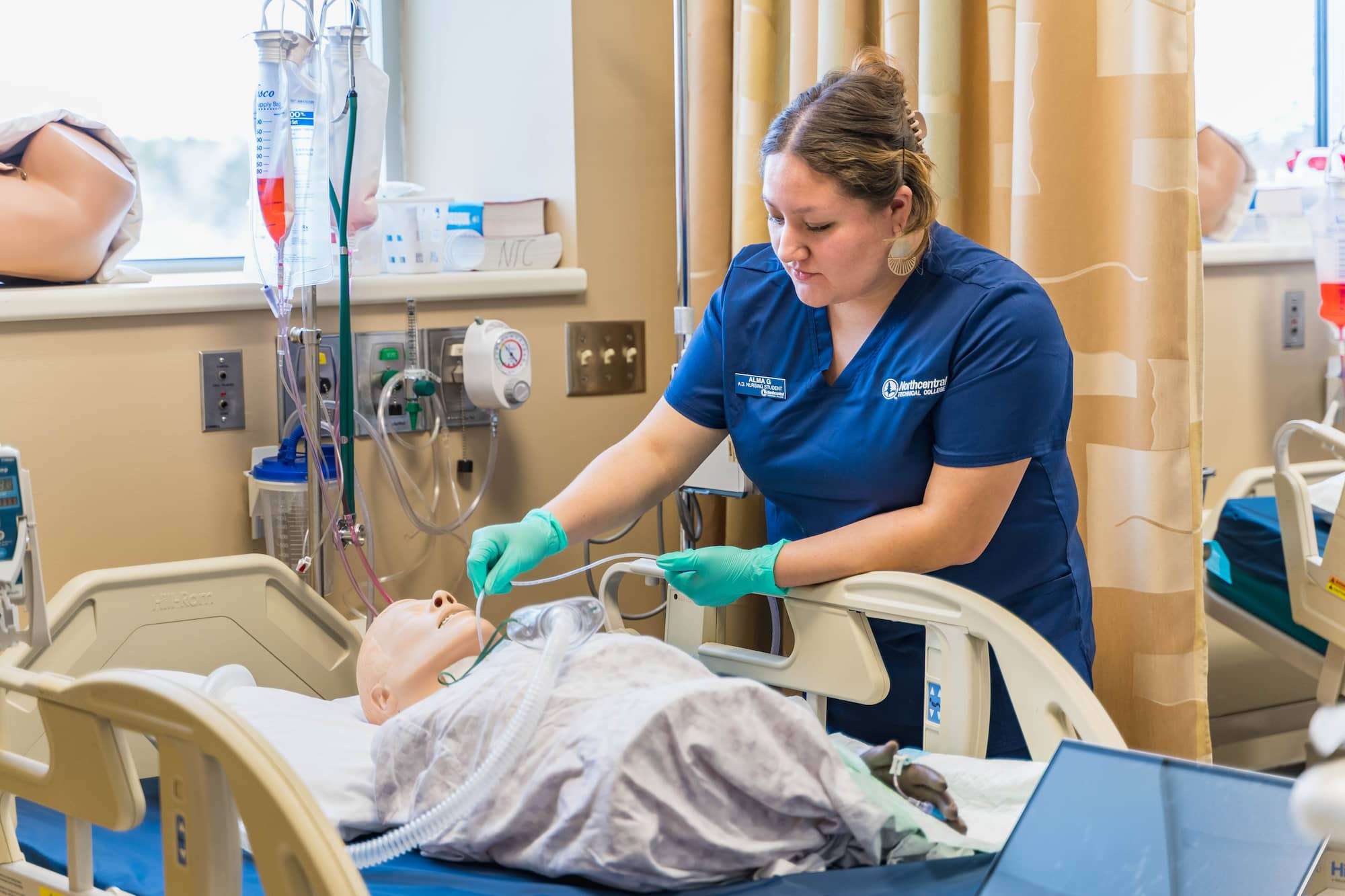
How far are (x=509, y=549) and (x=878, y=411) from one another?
512 mm

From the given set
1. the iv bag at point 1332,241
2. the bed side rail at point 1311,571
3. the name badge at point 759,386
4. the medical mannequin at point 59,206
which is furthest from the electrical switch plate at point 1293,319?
the medical mannequin at point 59,206

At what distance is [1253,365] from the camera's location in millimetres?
3127

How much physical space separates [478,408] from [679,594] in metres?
0.65

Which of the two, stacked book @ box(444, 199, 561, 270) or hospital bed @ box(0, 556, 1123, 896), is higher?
stacked book @ box(444, 199, 561, 270)

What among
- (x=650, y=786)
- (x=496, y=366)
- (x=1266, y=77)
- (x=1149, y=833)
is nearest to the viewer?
(x=1149, y=833)

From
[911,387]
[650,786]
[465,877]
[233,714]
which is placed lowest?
[465,877]

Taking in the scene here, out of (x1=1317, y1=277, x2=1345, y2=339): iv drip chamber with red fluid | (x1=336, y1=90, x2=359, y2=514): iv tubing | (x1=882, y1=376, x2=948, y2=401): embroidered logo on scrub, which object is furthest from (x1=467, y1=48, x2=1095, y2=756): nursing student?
(x1=1317, y1=277, x2=1345, y2=339): iv drip chamber with red fluid

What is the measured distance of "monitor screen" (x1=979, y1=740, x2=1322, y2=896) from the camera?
0.94 meters

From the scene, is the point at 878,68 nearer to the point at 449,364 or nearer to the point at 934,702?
the point at 934,702

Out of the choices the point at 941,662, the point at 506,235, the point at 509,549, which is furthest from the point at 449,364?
the point at 941,662

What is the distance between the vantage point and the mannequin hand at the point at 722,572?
1.64 m

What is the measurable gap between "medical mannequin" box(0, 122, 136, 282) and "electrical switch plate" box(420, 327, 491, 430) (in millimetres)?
530

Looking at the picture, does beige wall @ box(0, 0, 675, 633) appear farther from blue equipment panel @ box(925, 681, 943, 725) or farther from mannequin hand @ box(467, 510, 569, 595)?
blue equipment panel @ box(925, 681, 943, 725)

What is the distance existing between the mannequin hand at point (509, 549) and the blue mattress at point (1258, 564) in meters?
1.49
